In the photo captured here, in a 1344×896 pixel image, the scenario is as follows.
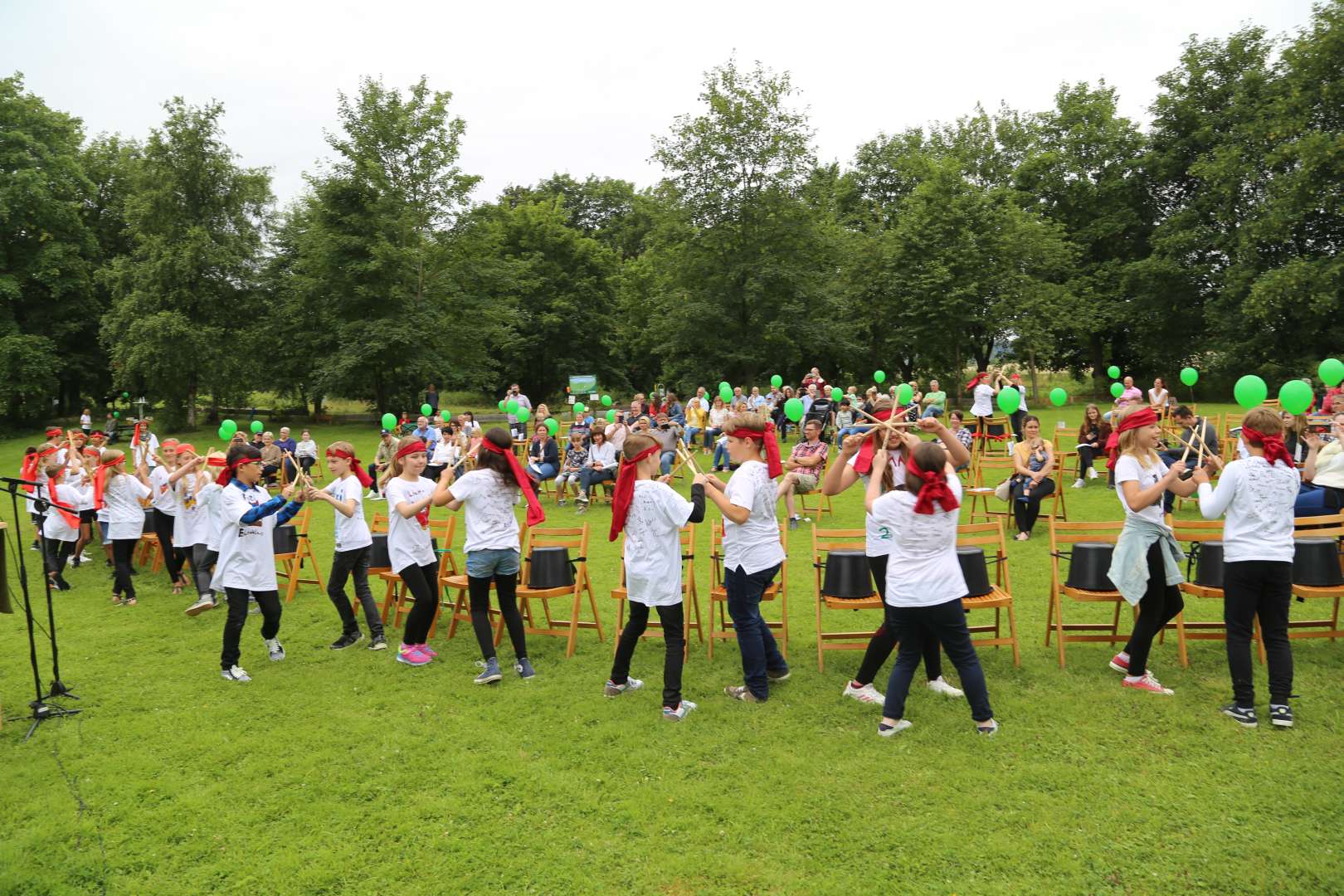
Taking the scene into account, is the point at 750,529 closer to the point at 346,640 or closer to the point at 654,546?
the point at 654,546

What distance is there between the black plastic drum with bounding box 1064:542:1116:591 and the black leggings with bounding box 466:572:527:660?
13.7ft

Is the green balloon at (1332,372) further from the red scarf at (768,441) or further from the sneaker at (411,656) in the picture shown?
the sneaker at (411,656)

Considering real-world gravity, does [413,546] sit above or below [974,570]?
above

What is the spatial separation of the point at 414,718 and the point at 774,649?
254 cm

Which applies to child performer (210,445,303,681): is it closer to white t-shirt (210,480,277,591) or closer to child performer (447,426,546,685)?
white t-shirt (210,480,277,591)

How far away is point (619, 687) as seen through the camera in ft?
19.0

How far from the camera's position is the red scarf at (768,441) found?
5230 millimetres

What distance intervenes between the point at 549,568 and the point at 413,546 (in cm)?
110

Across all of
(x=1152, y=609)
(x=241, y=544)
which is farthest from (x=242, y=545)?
(x=1152, y=609)

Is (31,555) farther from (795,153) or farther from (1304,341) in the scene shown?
(1304,341)

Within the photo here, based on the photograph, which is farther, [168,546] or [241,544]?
[168,546]

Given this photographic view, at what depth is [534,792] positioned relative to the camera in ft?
14.8

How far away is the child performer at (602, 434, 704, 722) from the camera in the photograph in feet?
17.4

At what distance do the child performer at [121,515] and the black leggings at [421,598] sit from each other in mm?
4491
